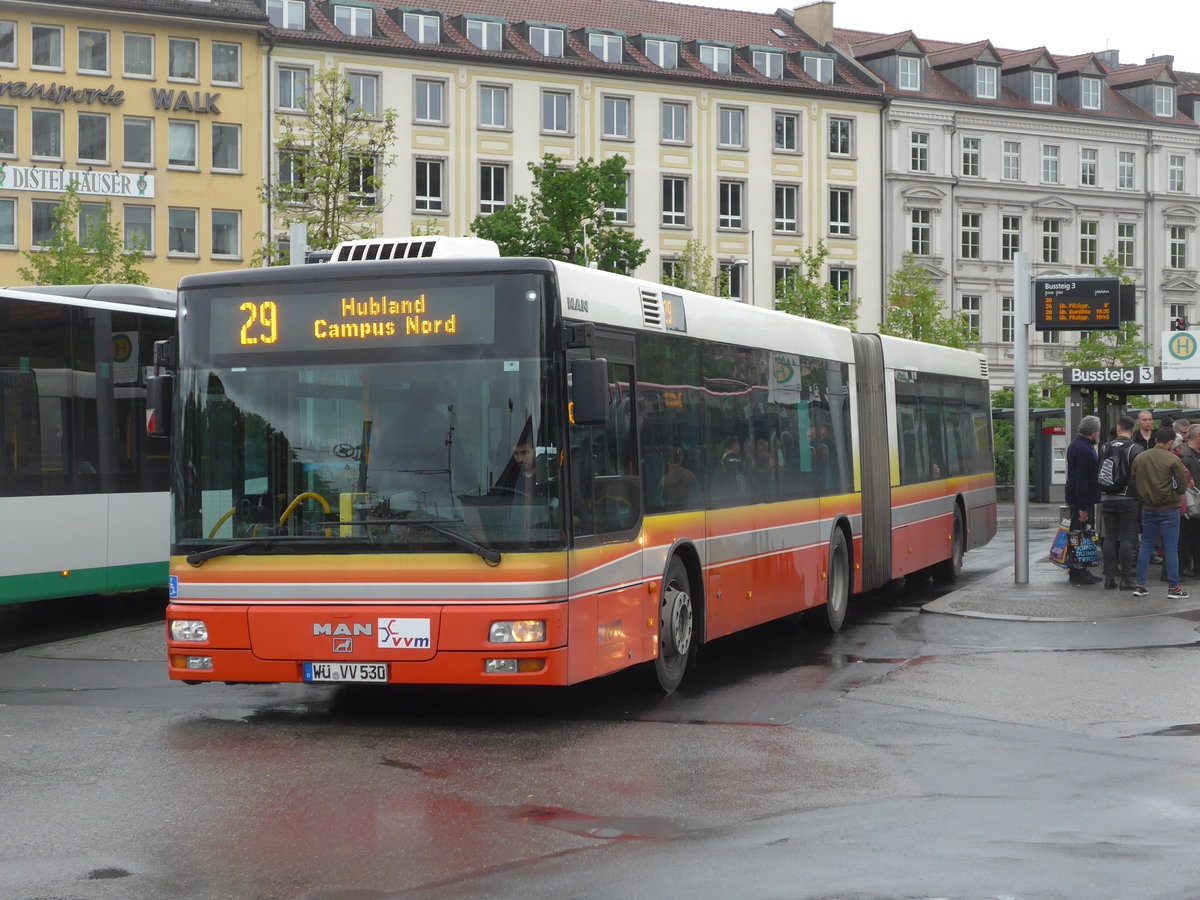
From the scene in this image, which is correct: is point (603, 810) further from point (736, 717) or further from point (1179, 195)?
point (1179, 195)

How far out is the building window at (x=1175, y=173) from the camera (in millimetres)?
80688

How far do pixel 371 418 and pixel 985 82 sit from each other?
70819 millimetres

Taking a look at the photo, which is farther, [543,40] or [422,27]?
[543,40]

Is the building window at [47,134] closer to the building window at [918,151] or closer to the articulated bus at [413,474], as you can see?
the building window at [918,151]

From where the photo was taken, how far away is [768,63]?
7231 cm

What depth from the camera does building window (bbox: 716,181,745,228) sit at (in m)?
70.2

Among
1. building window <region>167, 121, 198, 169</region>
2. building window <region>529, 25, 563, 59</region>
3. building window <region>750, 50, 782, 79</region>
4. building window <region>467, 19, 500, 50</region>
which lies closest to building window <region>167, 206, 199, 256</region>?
building window <region>167, 121, 198, 169</region>

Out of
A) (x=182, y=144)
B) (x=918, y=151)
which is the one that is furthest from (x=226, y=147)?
(x=918, y=151)

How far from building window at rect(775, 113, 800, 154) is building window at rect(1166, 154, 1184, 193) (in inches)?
775

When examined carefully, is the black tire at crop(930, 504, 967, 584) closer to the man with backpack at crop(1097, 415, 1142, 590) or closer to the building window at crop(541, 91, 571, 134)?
the man with backpack at crop(1097, 415, 1142, 590)

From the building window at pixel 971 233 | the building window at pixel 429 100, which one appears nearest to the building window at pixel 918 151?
the building window at pixel 971 233

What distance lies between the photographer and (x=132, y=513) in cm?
1673

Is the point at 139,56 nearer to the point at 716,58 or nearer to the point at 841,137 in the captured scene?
the point at 716,58

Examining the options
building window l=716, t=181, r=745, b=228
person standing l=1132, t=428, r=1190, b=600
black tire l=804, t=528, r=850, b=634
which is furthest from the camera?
building window l=716, t=181, r=745, b=228
